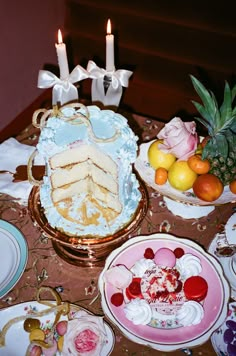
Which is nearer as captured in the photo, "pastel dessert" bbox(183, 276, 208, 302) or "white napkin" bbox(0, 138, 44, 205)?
"pastel dessert" bbox(183, 276, 208, 302)

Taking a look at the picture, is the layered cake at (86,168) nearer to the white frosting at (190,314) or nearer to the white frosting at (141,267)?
the white frosting at (141,267)

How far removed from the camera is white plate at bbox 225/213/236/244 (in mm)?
1444

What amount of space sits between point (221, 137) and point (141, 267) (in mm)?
532

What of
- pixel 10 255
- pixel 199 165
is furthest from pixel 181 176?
pixel 10 255

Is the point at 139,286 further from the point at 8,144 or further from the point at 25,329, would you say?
the point at 8,144

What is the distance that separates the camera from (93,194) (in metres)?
1.31

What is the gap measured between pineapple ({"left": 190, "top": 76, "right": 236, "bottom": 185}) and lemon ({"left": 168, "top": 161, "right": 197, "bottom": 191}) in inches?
2.7

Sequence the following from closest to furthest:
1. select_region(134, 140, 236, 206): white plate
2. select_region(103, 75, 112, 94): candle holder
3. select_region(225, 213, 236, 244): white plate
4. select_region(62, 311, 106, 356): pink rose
Answer: select_region(62, 311, 106, 356): pink rose → select_region(225, 213, 236, 244): white plate → select_region(134, 140, 236, 206): white plate → select_region(103, 75, 112, 94): candle holder

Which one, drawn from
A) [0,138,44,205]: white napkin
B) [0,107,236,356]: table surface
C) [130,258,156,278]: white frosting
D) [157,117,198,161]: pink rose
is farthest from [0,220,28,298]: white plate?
[157,117,198,161]: pink rose

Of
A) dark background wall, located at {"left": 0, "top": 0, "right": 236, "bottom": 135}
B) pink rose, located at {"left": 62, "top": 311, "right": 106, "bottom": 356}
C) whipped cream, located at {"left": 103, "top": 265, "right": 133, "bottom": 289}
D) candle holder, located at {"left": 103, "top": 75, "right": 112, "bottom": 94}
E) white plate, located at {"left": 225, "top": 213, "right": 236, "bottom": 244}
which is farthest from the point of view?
dark background wall, located at {"left": 0, "top": 0, "right": 236, "bottom": 135}

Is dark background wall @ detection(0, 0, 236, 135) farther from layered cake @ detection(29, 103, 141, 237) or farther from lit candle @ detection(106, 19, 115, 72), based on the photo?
layered cake @ detection(29, 103, 141, 237)

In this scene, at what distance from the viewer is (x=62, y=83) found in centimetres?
158

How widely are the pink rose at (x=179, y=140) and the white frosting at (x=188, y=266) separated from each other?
372 millimetres

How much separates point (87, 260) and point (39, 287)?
17cm
